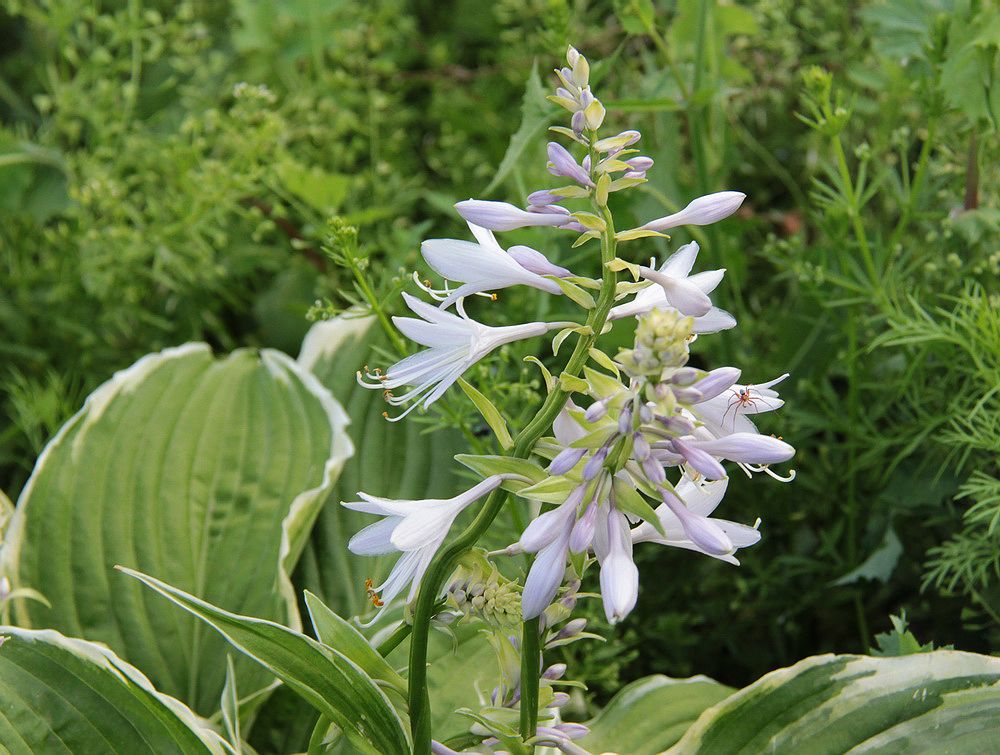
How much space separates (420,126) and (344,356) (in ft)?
2.35

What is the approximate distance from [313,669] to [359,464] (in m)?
0.57

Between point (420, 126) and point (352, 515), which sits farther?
point (420, 126)

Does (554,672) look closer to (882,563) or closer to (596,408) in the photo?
(596,408)

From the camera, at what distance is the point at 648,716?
105 cm

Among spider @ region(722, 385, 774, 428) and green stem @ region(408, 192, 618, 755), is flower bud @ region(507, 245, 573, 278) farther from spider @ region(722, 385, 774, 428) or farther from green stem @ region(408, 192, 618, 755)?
spider @ region(722, 385, 774, 428)

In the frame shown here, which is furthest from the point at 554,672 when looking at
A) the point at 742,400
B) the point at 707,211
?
the point at 707,211

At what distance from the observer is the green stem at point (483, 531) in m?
0.69

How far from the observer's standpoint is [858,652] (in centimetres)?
133

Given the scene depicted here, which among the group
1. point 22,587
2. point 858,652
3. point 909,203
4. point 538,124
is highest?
point 538,124

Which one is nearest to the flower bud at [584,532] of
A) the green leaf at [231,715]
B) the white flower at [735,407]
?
the white flower at [735,407]

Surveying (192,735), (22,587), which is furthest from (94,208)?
(192,735)

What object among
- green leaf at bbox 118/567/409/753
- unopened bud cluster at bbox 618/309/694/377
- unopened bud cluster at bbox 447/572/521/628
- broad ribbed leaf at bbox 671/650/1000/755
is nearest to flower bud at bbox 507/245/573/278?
→ unopened bud cluster at bbox 618/309/694/377

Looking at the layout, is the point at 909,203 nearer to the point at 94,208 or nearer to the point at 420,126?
the point at 420,126

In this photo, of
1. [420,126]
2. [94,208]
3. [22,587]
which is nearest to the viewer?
[22,587]
